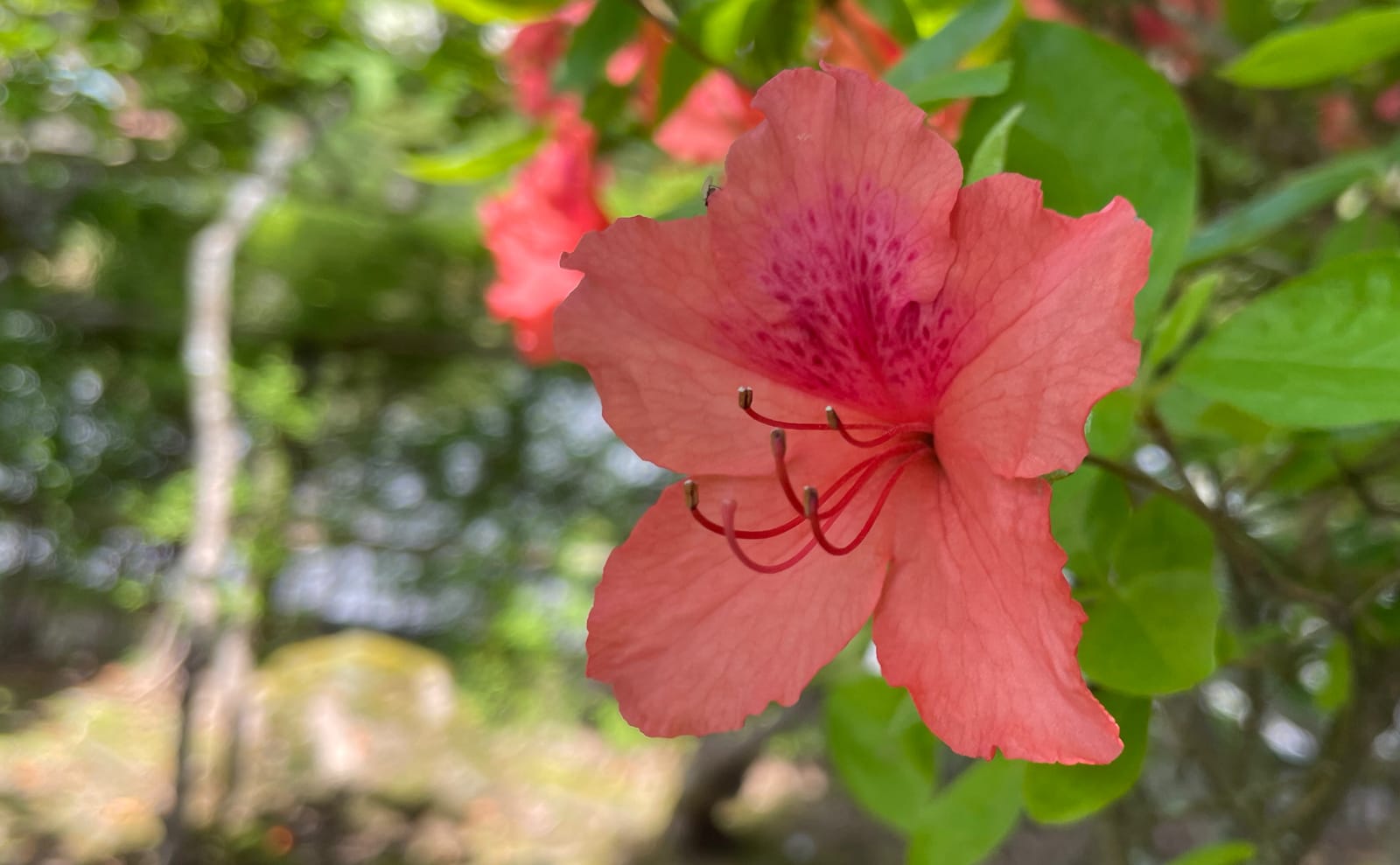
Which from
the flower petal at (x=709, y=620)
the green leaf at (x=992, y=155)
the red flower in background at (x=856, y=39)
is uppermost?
the green leaf at (x=992, y=155)

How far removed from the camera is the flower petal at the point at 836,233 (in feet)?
0.99

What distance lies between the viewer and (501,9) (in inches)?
23.6

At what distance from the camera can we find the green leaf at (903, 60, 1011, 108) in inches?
13.4

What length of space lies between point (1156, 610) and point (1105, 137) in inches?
7.2

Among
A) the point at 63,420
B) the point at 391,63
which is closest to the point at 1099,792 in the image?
the point at 391,63

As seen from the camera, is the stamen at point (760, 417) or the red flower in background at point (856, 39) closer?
the stamen at point (760, 417)

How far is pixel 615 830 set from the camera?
289 centimetres

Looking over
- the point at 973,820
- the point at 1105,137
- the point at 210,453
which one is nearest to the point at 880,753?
the point at 973,820

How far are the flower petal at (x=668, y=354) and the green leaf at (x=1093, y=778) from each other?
0.54 ft

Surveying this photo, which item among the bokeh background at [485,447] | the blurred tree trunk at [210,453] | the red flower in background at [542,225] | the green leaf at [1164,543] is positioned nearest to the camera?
the green leaf at [1164,543]

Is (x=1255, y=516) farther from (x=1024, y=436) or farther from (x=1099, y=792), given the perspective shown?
(x=1024, y=436)

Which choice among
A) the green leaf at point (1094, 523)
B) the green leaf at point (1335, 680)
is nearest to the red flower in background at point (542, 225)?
the green leaf at point (1094, 523)

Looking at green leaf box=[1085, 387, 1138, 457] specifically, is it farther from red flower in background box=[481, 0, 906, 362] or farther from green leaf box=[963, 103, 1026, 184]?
red flower in background box=[481, 0, 906, 362]

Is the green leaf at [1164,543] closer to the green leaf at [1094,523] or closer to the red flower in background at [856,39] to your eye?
the green leaf at [1094,523]
